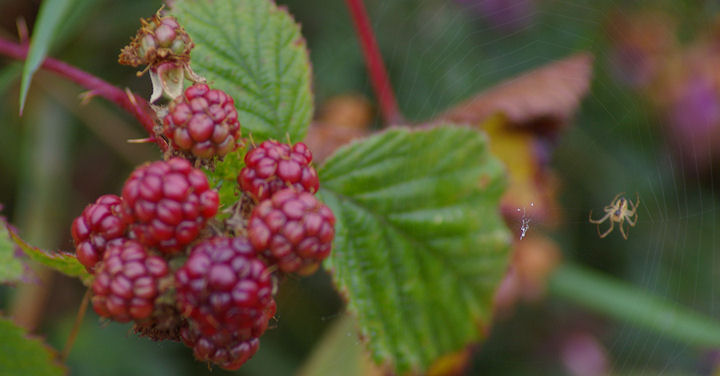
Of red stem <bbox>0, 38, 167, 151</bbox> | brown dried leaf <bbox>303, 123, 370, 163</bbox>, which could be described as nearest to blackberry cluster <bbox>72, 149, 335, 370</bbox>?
red stem <bbox>0, 38, 167, 151</bbox>

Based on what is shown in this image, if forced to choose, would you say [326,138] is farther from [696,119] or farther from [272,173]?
[696,119]

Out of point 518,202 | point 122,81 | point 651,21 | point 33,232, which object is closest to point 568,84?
point 518,202

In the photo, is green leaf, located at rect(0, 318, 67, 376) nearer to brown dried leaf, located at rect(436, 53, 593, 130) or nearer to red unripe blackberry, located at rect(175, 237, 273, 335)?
red unripe blackberry, located at rect(175, 237, 273, 335)

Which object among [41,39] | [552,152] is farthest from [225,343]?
[552,152]

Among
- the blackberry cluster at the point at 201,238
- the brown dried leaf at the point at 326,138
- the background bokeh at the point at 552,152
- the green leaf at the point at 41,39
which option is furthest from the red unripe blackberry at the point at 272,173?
the background bokeh at the point at 552,152

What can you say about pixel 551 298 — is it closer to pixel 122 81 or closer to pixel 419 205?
pixel 419 205

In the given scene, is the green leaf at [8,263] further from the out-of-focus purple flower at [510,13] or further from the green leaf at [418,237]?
the out-of-focus purple flower at [510,13]
